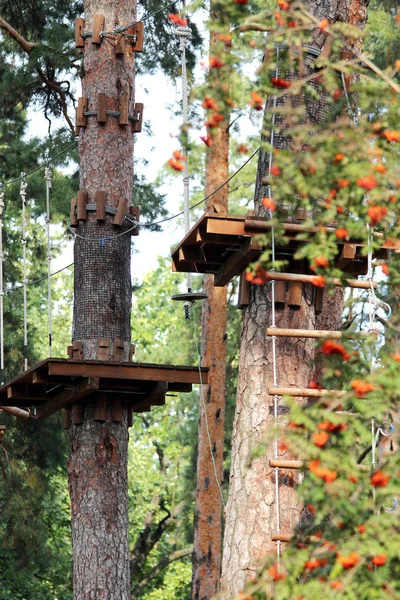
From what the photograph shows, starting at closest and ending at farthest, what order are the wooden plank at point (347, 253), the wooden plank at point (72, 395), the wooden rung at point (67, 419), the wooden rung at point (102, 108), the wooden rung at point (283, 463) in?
the wooden rung at point (283, 463), the wooden plank at point (347, 253), the wooden plank at point (72, 395), the wooden rung at point (67, 419), the wooden rung at point (102, 108)

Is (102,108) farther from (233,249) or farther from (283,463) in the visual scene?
(283,463)

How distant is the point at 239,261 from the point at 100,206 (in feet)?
6.89

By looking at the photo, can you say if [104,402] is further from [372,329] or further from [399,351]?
[399,351]

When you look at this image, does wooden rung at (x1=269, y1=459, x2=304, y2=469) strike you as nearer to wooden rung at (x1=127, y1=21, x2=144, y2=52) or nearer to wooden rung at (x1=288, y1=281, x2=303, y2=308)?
wooden rung at (x1=288, y1=281, x2=303, y2=308)

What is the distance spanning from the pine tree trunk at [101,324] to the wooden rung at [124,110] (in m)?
0.04

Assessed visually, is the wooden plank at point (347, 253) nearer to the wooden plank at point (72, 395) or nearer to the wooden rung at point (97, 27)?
the wooden plank at point (72, 395)

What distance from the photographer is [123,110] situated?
7.80m

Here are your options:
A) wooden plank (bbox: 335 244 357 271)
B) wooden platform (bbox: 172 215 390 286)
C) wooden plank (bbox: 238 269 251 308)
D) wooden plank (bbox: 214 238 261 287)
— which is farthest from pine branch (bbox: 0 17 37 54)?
wooden plank (bbox: 335 244 357 271)

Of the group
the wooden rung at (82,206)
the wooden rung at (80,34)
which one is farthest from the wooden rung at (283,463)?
the wooden rung at (80,34)

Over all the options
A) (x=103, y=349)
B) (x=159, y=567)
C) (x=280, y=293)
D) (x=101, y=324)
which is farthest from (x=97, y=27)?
(x=159, y=567)

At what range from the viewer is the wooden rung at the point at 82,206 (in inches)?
298

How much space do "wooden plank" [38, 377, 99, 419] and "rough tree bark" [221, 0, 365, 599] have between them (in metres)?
1.14

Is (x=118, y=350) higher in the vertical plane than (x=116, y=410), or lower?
higher

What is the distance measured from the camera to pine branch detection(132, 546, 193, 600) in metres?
20.0
